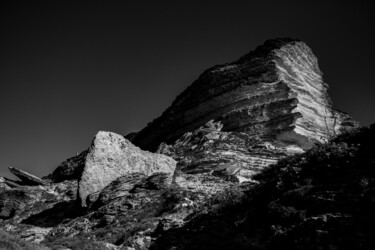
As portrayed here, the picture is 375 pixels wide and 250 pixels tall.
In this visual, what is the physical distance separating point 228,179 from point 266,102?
14.2 meters

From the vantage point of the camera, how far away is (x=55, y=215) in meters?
26.9

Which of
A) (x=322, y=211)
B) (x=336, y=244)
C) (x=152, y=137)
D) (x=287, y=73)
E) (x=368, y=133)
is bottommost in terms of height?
(x=336, y=244)

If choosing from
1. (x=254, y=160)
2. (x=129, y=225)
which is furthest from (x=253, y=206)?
(x=254, y=160)

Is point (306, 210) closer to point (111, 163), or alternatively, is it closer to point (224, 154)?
point (224, 154)

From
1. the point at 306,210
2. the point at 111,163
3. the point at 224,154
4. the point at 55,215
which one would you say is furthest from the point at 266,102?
the point at 306,210

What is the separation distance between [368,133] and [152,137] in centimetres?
3795

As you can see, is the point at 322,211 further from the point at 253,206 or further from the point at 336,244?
the point at 253,206

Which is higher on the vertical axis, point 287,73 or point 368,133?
point 287,73

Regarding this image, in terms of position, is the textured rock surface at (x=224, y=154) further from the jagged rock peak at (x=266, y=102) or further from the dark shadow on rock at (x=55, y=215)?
the dark shadow on rock at (x=55, y=215)

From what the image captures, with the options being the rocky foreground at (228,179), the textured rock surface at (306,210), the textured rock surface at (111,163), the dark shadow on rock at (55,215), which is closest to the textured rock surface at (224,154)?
the rocky foreground at (228,179)

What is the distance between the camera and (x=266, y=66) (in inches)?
1647

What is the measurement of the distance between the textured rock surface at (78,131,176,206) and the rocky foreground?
84mm

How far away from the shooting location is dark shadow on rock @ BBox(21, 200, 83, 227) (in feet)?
84.1

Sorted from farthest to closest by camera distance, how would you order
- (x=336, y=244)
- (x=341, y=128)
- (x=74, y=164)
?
(x=74, y=164), (x=341, y=128), (x=336, y=244)
